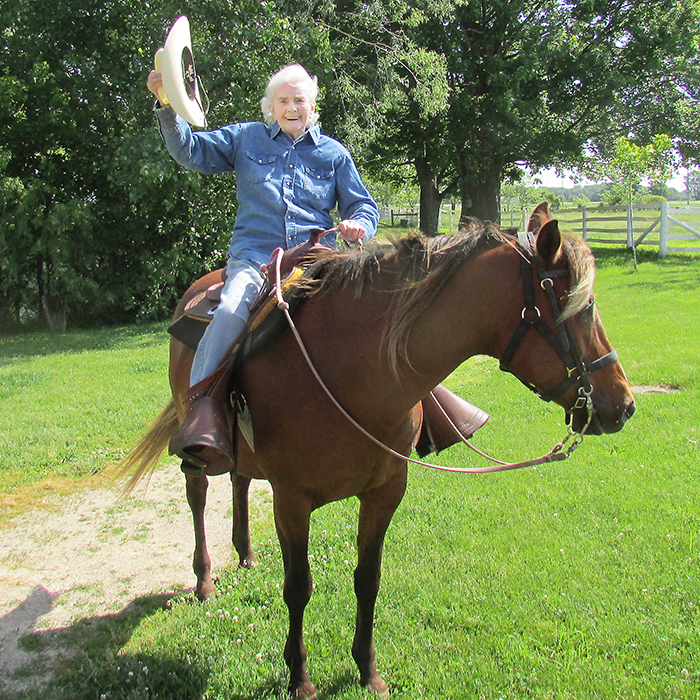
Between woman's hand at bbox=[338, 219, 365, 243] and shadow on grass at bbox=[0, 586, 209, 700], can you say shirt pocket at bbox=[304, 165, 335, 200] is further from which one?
shadow on grass at bbox=[0, 586, 209, 700]

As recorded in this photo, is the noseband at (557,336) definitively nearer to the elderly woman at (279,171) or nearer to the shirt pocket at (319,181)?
the elderly woman at (279,171)

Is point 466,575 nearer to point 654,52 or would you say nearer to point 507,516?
point 507,516

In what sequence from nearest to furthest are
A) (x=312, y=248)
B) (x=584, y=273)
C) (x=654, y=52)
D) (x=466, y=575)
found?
1. (x=584, y=273)
2. (x=312, y=248)
3. (x=466, y=575)
4. (x=654, y=52)

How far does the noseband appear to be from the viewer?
2.12 metres

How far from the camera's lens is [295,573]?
2.82m

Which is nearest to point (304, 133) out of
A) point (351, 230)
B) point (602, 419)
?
point (351, 230)

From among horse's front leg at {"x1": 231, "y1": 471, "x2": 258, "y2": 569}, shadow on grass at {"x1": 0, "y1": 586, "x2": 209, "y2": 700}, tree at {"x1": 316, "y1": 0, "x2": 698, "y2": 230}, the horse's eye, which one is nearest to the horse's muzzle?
the horse's eye

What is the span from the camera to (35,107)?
1348 cm

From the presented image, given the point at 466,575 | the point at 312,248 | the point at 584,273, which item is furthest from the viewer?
the point at 466,575

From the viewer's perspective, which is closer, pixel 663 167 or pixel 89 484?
pixel 89 484

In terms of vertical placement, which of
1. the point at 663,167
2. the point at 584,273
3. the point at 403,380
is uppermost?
the point at 663,167

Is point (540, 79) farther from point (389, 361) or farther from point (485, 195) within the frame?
point (389, 361)

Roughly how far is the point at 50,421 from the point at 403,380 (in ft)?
19.5

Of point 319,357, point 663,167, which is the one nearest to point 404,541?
point 319,357
